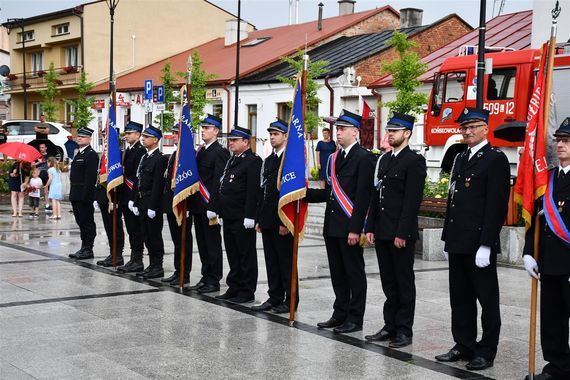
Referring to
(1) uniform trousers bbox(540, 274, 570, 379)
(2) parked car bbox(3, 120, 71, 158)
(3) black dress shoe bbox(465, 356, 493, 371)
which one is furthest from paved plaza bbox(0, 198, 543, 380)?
(2) parked car bbox(3, 120, 71, 158)

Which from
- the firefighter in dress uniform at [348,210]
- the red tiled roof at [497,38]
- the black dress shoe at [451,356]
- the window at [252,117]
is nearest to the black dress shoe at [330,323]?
the firefighter in dress uniform at [348,210]

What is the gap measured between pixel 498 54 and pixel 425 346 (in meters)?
14.2

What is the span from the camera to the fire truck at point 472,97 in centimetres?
1911

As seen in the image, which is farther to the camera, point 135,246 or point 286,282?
point 135,246

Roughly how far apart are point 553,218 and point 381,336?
2.18 m

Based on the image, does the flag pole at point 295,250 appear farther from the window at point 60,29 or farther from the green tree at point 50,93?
the window at point 60,29

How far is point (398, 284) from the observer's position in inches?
292

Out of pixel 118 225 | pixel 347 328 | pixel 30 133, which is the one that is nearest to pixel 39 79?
pixel 30 133

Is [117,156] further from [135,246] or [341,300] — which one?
[341,300]

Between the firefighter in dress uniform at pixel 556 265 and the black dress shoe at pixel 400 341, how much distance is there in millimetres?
1404

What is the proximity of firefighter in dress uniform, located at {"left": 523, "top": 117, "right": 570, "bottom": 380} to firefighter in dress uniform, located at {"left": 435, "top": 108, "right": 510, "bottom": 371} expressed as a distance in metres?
0.40

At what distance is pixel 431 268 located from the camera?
478 inches

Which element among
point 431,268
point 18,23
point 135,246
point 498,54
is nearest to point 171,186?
point 135,246

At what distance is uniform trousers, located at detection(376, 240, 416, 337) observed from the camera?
7.36 meters
